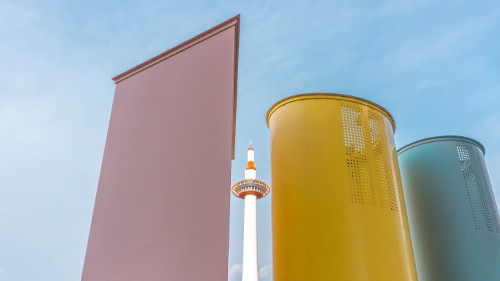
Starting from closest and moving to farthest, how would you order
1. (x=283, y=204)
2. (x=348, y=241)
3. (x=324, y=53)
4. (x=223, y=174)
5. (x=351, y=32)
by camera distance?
(x=223, y=174) < (x=348, y=241) < (x=283, y=204) < (x=351, y=32) < (x=324, y=53)

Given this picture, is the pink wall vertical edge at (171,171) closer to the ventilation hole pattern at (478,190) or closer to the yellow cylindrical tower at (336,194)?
the yellow cylindrical tower at (336,194)

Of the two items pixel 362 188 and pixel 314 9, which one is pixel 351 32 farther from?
pixel 362 188

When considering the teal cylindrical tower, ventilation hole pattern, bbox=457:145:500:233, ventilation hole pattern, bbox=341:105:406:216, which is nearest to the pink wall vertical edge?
ventilation hole pattern, bbox=341:105:406:216

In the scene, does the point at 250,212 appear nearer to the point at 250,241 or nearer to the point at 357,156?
the point at 250,241

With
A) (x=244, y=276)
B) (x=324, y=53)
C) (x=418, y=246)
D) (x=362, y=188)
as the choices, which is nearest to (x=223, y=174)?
(x=362, y=188)

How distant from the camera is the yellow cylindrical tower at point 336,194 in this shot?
26.6ft

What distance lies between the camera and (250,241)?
2067 centimetres

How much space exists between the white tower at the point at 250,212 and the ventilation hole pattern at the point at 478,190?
11.6 meters

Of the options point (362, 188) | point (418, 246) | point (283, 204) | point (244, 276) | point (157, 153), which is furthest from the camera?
point (244, 276)

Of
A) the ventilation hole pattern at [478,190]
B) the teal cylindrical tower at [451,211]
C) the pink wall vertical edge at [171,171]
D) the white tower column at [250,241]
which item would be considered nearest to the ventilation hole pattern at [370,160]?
the teal cylindrical tower at [451,211]

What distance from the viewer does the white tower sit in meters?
20.3

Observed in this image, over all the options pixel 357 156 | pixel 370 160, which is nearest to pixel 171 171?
pixel 357 156

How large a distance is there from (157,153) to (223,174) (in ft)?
2.44

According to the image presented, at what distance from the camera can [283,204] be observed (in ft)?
30.7
